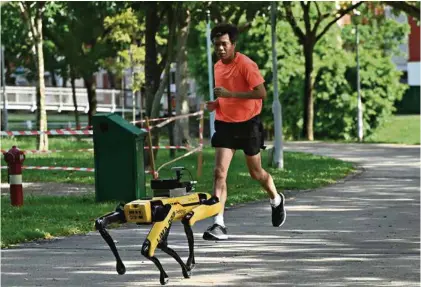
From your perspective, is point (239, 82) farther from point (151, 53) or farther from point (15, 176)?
point (151, 53)

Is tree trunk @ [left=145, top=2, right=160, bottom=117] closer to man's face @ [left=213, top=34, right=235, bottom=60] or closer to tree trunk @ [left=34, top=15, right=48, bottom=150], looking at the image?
tree trunk @ [left=34, top=15, right=48, bottom=150]

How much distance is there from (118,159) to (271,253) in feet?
17.3

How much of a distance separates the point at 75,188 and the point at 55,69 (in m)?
34.7

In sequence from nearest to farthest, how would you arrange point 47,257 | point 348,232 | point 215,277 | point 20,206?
point 215,277
point 47,257
point 348,232
point 20,206

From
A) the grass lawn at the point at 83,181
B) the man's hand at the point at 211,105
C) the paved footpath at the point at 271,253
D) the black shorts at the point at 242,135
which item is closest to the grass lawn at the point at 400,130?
the grass lawn at the point at 83,181

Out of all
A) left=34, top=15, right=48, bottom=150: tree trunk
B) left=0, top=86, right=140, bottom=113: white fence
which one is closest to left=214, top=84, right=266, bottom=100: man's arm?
left=34, top=15, right=48, bottom=150: tree trunk

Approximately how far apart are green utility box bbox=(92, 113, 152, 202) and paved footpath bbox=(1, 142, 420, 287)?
1387mm

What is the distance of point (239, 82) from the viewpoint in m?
8.96

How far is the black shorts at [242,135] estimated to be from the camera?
30.0 feet

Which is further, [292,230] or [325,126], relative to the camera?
[325,126]

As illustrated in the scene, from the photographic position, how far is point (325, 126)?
5047cm

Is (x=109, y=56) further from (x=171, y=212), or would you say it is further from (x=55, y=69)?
(x=171, y=212)

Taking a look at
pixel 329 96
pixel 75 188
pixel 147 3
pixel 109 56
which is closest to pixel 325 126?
pixel 329 96

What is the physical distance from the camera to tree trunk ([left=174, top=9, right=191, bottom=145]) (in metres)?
28.1
